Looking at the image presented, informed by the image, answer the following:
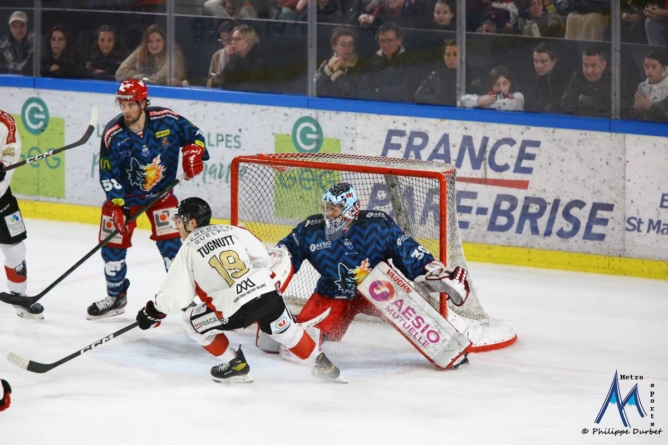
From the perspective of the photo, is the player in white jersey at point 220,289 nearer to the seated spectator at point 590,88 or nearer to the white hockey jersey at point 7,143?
the white hockey jersey at point 7,143

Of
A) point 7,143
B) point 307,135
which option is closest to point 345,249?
point 7,143

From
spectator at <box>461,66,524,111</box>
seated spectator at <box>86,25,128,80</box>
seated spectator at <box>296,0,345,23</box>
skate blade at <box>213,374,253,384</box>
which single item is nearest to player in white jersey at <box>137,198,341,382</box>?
skate blade at <box>213,374,253,384</box>

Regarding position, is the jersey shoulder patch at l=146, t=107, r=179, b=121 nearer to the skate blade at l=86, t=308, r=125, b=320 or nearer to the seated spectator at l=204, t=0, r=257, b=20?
the skate blade at l=86, t=308, r=125, b=320

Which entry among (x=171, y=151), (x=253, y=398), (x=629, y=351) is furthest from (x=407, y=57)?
(x=253, y=398)

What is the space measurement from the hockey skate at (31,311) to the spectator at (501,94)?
296 centimetres

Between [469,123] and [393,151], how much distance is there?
0.53 meters

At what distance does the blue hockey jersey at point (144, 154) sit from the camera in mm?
5766

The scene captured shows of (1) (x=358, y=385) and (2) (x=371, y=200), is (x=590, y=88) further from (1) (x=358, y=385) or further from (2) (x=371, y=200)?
(1) (x=358, y=385)

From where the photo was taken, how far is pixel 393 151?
752cm

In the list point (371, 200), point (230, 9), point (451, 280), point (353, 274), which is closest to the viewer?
point (451, 280)

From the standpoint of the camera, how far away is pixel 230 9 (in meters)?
8.01

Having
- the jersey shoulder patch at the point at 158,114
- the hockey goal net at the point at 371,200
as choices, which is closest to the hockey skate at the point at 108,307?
the hockey goal net at the point at 371,200

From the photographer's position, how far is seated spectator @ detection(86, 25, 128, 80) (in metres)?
8.36

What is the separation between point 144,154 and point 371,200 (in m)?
1.31
